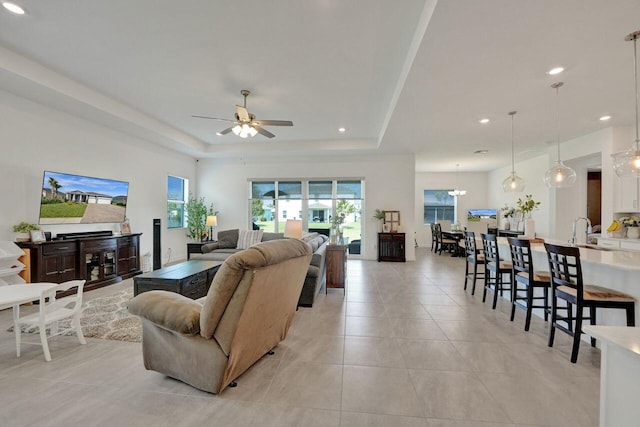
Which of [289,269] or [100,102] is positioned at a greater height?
[100,102]

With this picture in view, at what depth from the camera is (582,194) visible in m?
6.35

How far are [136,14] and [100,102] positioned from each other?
99.4 inches

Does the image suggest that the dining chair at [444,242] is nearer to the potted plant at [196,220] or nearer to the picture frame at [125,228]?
the potted plant at [196,220]

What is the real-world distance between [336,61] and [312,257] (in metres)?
2.52

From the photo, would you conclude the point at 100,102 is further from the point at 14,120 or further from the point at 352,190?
the point at 352,190

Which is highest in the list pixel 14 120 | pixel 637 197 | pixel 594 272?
pixel 14 120

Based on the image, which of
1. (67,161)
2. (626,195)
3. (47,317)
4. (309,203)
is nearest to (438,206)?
(309,203)

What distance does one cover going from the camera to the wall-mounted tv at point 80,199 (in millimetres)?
4312

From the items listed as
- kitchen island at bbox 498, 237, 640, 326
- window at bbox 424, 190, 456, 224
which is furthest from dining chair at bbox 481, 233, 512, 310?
window at bbox 424, 190, 456, 224

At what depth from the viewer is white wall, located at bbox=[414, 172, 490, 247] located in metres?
10.5

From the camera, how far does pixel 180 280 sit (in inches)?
135

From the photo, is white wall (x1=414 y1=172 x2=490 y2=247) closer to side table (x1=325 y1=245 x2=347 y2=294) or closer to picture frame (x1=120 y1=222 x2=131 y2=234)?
side table (x1=325 y1=245 x2=347 y2=294)

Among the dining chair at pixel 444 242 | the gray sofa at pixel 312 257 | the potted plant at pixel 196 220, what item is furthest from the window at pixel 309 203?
the dining chair at pixel 444 242

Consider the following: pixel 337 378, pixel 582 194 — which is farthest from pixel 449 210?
pixel 337 378
